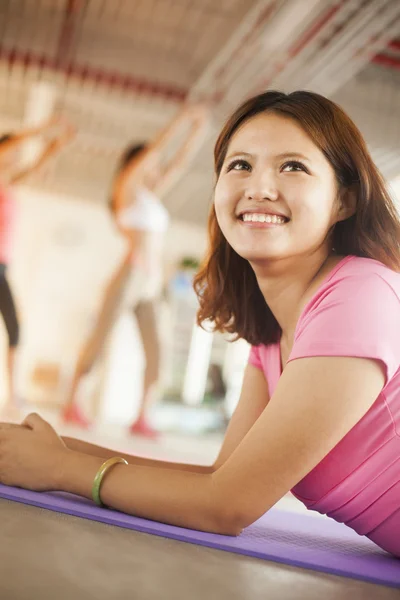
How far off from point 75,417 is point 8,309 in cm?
73

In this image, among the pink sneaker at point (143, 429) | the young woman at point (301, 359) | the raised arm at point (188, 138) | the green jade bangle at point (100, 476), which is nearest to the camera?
the young woman at point (301, 359)

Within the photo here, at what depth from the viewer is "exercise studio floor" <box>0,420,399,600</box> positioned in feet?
1.81

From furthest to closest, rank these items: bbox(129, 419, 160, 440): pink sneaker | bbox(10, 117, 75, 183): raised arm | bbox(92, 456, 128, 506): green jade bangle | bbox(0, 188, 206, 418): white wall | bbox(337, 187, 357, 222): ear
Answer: bbox(0, 188, 206, 418): white wall < bbox(10, 117, 75, 183): raised arm < bbox(129, 419, 160, 440): pink sneaker < bbox(337, 187, 357, 222): ear < bbox(92, 456, 128, 506): green jade bangle

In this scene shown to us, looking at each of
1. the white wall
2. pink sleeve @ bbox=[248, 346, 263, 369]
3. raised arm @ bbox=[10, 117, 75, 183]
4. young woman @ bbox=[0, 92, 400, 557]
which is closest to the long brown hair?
young woman @ bbox=[0, 92, 400, 557]

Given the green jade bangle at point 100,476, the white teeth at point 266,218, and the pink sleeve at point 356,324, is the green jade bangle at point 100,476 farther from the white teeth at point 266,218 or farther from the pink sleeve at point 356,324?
the white teeth at point 266,218

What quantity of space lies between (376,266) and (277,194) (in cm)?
18

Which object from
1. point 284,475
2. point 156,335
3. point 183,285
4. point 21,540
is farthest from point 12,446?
point 183,285

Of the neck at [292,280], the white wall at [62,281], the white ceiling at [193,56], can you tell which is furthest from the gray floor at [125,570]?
the white wall at [62,281]

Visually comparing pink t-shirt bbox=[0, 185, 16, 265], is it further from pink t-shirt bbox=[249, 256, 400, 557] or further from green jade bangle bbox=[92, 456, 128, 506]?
pink t-shirt bbox=[249, 256, 400, 557]

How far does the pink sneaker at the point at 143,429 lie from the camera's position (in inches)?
141

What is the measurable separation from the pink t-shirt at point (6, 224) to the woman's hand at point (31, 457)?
2504 millimetres

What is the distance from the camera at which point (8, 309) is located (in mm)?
3365

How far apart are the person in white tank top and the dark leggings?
401 mm

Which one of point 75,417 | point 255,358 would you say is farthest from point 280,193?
point 75,417
